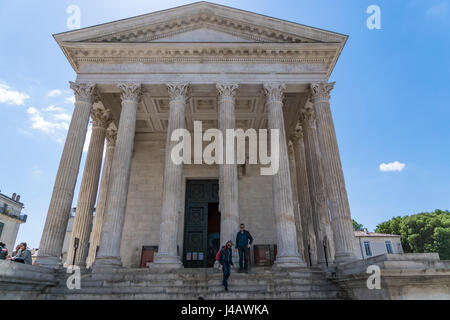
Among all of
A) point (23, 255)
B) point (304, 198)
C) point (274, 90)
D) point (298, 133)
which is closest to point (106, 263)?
point (23, 255)

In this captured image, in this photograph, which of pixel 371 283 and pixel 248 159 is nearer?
pixel 371 283

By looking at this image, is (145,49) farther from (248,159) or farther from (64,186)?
(248,159)

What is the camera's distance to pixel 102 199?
56.9 feet

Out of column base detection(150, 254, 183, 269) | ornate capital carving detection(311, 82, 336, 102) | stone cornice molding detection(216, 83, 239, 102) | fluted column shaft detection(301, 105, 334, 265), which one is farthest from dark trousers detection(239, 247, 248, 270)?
ornate capital carving detection(311, 82, 336, 102)

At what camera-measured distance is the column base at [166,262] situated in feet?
37.2

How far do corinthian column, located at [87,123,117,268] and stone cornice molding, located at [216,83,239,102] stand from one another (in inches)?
345

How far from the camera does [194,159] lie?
20750mm

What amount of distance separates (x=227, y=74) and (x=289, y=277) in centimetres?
1034

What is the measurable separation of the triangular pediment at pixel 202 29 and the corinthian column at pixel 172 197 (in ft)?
11.2

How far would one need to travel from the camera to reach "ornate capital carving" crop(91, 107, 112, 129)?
17.1 meters

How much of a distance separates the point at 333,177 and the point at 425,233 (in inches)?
1427

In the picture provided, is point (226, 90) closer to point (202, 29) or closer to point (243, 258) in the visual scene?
point (202, 29)
